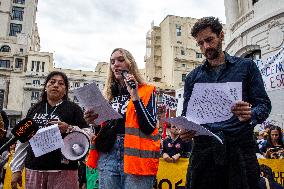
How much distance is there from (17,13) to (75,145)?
65.9 m

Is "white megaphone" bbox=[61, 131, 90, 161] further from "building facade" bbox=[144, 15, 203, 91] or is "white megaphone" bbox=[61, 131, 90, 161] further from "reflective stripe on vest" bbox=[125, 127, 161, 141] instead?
→ "building facade" bbox=[144, 15, 203, 91]

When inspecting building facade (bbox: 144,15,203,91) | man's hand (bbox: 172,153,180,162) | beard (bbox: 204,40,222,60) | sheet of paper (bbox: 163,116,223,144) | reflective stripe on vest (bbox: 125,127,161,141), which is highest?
building facade (bbox: 144,15,203,91)

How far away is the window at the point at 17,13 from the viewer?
63.4 metres

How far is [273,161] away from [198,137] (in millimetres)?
4756

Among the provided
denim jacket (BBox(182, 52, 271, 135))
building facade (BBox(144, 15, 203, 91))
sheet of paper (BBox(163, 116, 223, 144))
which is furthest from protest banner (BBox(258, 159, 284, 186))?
building facade (BBox(144, 15, 203, 91))

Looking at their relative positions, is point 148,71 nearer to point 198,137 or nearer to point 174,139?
point 174,139

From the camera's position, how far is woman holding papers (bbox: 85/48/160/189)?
296 centimetres

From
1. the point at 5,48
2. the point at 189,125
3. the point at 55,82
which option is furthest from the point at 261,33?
the point at 5,48

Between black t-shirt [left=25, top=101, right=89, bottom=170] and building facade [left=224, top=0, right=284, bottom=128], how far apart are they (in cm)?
Answer: 836

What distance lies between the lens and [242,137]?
7.66ft

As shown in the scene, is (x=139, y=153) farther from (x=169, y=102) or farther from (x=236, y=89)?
(x=169, y=102)

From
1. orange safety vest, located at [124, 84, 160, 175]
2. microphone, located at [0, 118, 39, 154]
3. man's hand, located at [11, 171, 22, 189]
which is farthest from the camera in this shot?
man's hand, located at [11, 171, 22, 189]

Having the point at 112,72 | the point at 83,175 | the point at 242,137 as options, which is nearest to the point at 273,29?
the point at 83,175

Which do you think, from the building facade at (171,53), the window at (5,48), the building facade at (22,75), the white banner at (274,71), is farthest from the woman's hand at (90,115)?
the window at (5,48)
